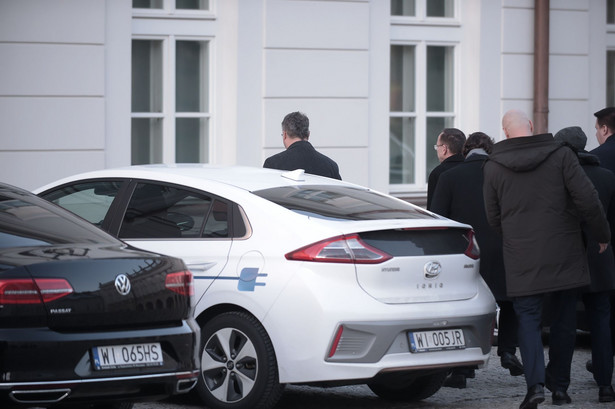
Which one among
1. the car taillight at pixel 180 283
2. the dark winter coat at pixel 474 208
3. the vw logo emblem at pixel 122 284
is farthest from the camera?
the dark winter coat at pixel 474 208

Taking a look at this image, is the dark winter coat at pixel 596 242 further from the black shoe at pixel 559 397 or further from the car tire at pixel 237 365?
the car tire at pixel 237 365

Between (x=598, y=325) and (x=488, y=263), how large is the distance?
3.00ft

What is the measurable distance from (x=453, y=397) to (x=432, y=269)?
1.33 metres

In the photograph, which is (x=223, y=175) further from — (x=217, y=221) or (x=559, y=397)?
(x=559, y=397)

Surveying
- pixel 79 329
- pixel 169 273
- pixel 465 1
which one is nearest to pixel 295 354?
pixel 169 273

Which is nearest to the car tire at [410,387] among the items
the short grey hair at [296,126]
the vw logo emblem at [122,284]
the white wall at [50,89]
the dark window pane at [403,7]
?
the vw logo emblem at [122,284]

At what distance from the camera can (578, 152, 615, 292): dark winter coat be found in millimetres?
8078

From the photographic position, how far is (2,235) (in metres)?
5.98

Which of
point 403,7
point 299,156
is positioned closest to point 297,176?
point 299,156

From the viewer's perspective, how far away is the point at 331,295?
271 inches

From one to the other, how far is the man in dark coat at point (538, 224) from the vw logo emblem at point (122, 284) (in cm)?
254

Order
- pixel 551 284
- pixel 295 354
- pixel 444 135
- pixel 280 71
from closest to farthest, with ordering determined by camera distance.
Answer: pixel 295 354
pixel 551 284
pixel 444 135
pixel 280 71

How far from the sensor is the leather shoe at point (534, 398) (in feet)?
24.2

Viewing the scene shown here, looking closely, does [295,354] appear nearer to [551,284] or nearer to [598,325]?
[551,284]
